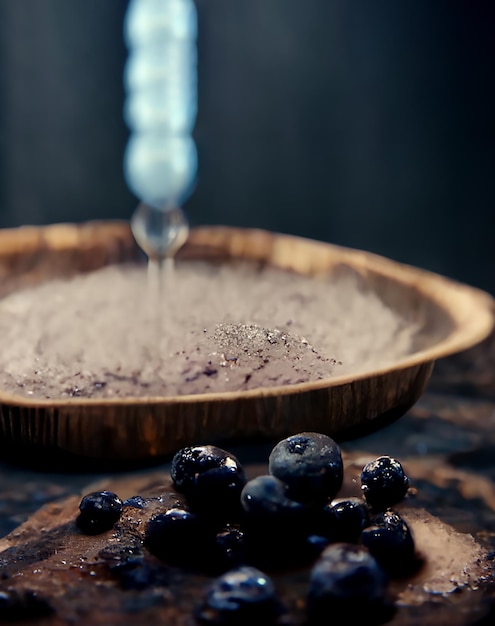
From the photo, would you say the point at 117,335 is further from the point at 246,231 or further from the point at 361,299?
the point at 246,231

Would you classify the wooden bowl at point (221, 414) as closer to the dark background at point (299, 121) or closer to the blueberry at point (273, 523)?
the blueberry at point (273, 523)

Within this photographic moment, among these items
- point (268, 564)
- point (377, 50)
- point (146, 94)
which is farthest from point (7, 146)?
point (268, 564)

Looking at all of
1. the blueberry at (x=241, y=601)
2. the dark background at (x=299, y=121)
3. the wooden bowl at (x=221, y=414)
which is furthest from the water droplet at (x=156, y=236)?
the dark background at (x=299, y=121)

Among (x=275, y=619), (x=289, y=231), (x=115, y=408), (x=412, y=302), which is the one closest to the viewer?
(x=275, y=619)

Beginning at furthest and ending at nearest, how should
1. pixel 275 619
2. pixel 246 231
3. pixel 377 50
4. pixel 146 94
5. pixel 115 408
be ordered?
pixel 377 50
pixel 146 94
pixel 246 231
pixel 115 408
pixel 275 619

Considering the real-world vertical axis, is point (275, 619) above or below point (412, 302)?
below

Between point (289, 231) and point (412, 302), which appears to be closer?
point (412, 302)

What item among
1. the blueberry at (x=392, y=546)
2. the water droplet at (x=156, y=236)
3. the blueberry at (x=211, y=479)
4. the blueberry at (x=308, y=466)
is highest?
the water droplet at (x=156, y=236)

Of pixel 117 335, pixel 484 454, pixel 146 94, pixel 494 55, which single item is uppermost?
pixel 494 55
